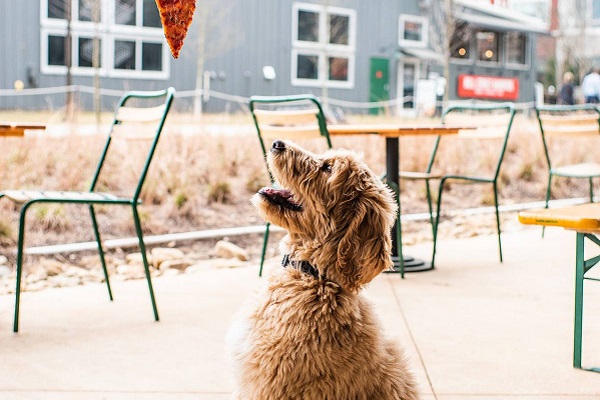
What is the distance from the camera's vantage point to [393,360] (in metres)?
2.46

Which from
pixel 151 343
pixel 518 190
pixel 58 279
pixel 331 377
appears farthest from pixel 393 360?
pixel 518 190

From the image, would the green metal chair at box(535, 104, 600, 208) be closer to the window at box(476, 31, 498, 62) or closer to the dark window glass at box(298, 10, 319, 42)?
the dark window glass at box(298, 10, 319, 42)

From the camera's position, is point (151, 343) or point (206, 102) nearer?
point (151, 343)

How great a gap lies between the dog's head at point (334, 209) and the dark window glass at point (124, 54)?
2129 centimetres

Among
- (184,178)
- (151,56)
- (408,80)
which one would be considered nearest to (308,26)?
(408,80)

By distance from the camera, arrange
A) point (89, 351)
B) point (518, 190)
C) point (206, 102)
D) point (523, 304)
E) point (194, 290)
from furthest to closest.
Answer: point (206, 102)
point (518, 190)
point (194, 290)
point (523, 304)
point (89, 351)

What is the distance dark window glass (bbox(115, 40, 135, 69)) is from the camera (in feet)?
74.6

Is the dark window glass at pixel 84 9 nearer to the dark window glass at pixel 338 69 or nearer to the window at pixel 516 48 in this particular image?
Answer: the dark window glass at pixel 338 69

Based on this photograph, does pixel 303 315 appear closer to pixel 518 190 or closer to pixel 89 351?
pixel 89 351

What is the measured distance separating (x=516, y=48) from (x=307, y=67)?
1129 centimetres

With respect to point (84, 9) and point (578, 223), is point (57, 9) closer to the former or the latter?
point (84, 9)

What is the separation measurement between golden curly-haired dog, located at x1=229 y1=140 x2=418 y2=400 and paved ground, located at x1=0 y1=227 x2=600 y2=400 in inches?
14.1

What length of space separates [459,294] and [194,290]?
1.63 metres

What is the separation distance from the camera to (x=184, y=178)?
848 centimetres
